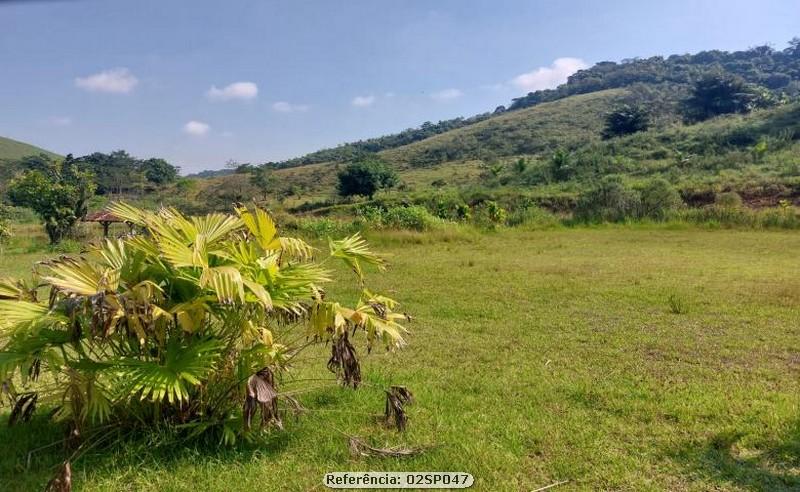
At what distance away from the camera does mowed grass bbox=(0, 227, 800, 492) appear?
251cm

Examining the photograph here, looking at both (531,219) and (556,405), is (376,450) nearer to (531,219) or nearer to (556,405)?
(556,405)

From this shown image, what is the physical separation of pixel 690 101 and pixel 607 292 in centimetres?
5063

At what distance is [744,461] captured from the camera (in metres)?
2.58

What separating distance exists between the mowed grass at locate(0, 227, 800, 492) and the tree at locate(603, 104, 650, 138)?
37.2 meters

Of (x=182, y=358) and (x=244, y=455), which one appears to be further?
(x=244, y=455)

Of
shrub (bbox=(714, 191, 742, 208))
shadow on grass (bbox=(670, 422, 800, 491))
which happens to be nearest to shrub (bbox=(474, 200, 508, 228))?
shrub (bbox=(714, 191, 742, 208))

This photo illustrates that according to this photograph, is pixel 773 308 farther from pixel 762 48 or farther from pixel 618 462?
pixel 762 48

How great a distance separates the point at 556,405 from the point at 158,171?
2291 inches

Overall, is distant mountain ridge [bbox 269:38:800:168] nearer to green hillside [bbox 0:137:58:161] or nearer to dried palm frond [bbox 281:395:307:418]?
green hillside [bbox 0:137:58:161]

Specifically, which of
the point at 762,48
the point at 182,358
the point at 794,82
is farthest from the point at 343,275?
the point at 762,48

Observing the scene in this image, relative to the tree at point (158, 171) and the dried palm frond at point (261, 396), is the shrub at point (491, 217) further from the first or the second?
the tree at point (158, 171)

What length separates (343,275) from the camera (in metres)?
8.96

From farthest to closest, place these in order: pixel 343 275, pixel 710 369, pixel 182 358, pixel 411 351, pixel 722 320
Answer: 1. pixel 343 275
2. pixel 722 320
3. pixel 411 351
4. pixel 710 369
5. pixel 182 358

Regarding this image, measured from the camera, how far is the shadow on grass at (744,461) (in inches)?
94.5
